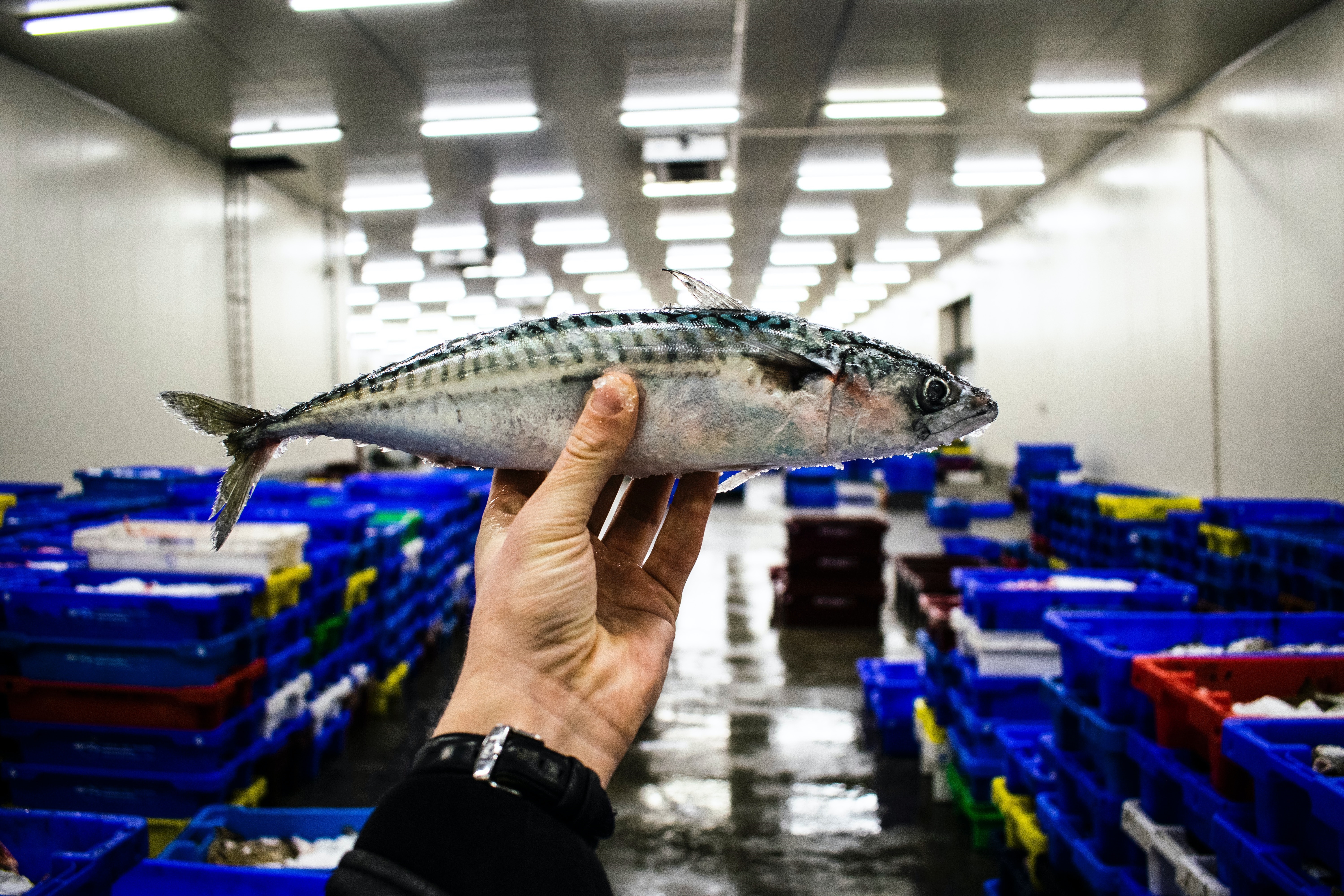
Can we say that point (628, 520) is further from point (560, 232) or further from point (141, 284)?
point (560, 232)

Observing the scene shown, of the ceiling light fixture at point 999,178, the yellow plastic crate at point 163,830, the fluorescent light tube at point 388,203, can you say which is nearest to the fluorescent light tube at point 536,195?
the fluorescent light tube at point 388,203

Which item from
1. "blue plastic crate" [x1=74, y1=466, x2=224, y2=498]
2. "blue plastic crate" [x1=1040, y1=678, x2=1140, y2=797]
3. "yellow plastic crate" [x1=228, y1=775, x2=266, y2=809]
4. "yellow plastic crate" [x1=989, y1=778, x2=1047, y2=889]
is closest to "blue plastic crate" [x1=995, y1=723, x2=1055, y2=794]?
"yellow plastic crate" [x1=989, y1=778, x2=1047, y2=889]

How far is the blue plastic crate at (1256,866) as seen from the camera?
1.64 metres

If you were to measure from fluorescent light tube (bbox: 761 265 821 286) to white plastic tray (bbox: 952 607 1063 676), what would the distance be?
1494 centimetres

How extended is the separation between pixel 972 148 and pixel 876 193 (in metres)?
1.94

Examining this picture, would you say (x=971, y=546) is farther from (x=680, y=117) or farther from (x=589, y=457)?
(x=589, y=457)

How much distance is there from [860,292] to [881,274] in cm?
250

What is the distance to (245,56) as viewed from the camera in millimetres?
6914

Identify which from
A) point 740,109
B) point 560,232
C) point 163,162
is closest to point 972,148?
point 740,109

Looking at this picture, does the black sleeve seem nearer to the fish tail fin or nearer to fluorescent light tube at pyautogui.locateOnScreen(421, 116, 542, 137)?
the fish tail fin

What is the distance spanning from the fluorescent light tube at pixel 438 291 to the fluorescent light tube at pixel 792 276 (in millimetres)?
7277

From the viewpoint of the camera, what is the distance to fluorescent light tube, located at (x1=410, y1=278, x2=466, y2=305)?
18.8 metres

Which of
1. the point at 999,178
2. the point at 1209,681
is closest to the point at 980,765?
the point at 1209,681

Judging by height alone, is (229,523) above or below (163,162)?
below
